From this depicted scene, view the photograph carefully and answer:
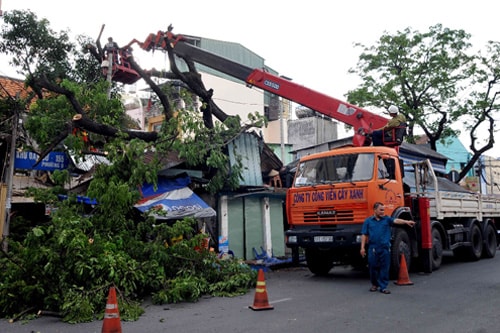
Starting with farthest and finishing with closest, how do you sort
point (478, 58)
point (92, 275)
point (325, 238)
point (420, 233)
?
point (478, 58) → point (420, 233) → point (325, 238) → point (92, 275)

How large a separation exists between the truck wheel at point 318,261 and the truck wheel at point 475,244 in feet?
15.6

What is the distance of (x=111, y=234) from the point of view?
872 centimetres

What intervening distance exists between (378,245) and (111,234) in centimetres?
494

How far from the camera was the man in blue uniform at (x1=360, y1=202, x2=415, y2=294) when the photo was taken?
8188 millimetres

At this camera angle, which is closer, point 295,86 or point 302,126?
point 295,86

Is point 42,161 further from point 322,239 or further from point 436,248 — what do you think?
point 436,248

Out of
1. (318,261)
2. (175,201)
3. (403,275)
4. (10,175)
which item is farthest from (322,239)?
(10,175)

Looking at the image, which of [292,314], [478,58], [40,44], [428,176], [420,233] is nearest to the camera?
[292,314]

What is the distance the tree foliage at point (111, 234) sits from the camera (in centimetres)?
716

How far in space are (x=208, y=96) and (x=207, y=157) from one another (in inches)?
74.5

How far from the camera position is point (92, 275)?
724 cm

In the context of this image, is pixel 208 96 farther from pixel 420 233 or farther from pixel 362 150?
pixel 420 233

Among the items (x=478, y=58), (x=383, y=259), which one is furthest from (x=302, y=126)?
(x=383, y=259)

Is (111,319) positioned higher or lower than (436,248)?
lower
